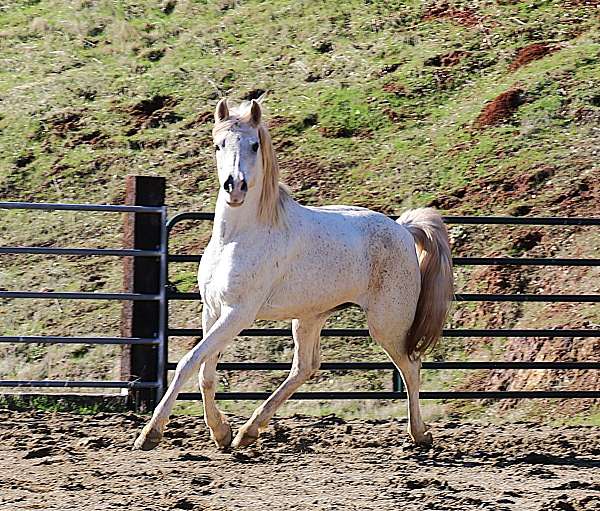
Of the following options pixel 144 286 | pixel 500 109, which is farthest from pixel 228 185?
pixel 500 109

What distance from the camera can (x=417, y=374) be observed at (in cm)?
684

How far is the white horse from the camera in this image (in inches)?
233

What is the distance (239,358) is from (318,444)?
339cm

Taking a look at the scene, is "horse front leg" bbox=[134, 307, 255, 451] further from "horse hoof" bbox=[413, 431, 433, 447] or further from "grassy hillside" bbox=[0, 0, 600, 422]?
"grassy hillside" bbox=[0, 0, 600, 422]

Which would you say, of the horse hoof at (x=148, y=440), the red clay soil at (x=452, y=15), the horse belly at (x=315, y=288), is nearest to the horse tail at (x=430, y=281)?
the horse belly at (x=315, y=288)

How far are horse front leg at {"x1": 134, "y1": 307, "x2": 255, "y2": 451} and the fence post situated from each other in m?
1.95

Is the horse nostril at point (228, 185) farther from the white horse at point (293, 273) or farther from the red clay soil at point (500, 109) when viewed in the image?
the red clay soil at point (500, 109)

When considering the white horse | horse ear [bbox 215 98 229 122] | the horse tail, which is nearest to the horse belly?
the white horse

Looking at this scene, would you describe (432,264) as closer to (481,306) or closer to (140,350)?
(140,350)

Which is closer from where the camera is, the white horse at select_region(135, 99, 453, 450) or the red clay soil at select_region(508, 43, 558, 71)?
the white horse at select_region(135, 99, 453, 450)

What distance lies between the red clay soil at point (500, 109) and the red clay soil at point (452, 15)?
2.58 meters

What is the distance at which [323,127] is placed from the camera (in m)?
14.8

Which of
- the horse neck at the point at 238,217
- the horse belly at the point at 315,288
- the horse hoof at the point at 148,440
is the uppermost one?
the horse neck at the point at 238,217

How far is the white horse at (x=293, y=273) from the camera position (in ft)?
19.4
